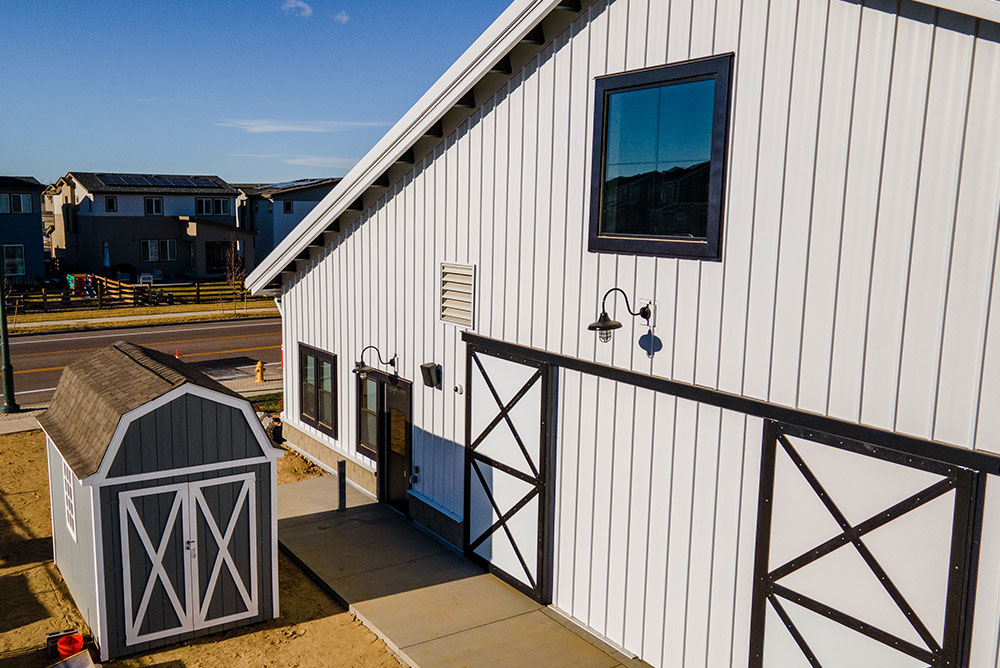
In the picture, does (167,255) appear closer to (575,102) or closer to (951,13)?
(575,102)

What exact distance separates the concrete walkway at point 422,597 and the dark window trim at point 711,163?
4.56 metres

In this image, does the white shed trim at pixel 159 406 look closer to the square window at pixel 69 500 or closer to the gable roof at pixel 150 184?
the square window at pixel 69 500

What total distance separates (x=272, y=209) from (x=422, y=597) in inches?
2015

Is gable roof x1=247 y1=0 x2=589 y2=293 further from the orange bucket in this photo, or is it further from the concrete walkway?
the orange bucket

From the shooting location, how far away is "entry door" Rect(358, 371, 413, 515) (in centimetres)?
1355

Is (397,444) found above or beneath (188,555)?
above

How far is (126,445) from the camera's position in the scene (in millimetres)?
9117

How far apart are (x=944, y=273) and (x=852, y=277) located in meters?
0.75

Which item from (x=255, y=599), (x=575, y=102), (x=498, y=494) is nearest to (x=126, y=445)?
(x=255, y=599)

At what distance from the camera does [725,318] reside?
26.3 ft

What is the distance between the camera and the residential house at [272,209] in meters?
58.2

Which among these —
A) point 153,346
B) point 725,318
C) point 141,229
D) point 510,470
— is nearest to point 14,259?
point 141,229

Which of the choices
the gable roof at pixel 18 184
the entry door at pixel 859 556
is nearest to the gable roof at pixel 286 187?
the gable roof at pixel 18 184

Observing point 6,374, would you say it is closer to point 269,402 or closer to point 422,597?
point 269,402
